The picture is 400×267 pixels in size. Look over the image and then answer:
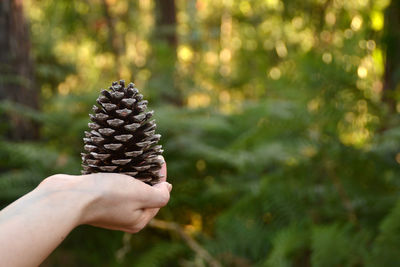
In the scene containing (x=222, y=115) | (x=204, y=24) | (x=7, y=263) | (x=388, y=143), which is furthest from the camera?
(x=204, y=24)

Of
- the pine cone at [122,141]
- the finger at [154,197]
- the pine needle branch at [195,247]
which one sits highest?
the pine cone at [122,141]

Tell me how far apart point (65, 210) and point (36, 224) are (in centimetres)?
6

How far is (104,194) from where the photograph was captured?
3.34ft

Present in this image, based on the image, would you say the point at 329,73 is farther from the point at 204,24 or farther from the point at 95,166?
the point at 204,24

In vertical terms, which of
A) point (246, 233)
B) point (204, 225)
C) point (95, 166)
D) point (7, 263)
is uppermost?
point (95, 166)

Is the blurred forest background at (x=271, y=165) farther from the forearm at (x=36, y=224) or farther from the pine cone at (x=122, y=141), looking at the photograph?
the forearm at (x=36, y=224)

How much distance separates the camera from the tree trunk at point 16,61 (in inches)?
125

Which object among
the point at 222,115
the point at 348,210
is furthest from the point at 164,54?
the point at 348,210

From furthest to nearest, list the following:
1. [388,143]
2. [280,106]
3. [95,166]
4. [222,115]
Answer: [222,115]
[280,106]
[388,143]
[95,166]

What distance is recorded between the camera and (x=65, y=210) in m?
0.96

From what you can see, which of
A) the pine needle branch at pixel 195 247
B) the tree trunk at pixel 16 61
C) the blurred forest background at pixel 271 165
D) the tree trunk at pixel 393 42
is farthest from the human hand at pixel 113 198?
the tree trunk at pixel 16 61

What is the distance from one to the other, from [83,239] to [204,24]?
289 inches

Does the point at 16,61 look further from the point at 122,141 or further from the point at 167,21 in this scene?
the point at 122,141

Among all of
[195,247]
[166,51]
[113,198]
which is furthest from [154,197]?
[166,51]
